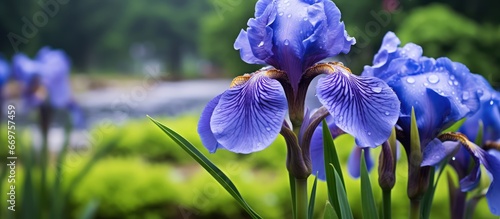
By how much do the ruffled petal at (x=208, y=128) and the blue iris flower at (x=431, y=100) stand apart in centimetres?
14

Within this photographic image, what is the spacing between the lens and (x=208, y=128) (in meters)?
0.42

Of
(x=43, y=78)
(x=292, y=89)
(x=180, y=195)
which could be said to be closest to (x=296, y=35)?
(x=292, y=89)

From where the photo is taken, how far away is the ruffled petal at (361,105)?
38 cm

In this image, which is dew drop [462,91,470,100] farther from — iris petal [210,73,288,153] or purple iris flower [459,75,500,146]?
iris petal [210,73,288,153]

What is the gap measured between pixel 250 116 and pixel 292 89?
61 millimetres

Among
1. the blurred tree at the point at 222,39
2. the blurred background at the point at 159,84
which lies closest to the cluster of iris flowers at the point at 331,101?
the blurred background at the point at 159,84

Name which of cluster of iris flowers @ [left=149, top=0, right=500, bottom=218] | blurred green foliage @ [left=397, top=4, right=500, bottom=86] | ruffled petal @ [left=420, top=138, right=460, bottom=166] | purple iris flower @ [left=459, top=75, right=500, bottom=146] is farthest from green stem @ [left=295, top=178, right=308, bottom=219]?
blurred green foliage @ [left=397, top=4, right=500, bottom=86]

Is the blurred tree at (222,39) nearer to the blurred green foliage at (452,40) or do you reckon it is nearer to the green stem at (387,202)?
the blurred green foliage at (452,40)

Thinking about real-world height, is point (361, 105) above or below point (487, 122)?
above

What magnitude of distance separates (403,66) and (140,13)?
9469 millimetres

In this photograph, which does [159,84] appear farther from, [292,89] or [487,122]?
[292,89]

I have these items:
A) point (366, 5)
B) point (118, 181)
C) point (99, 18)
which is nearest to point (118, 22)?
point (99, 18)

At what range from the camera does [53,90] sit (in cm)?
149

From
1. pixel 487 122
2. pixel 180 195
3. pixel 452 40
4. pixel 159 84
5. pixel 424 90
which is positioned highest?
pixel 424 90
